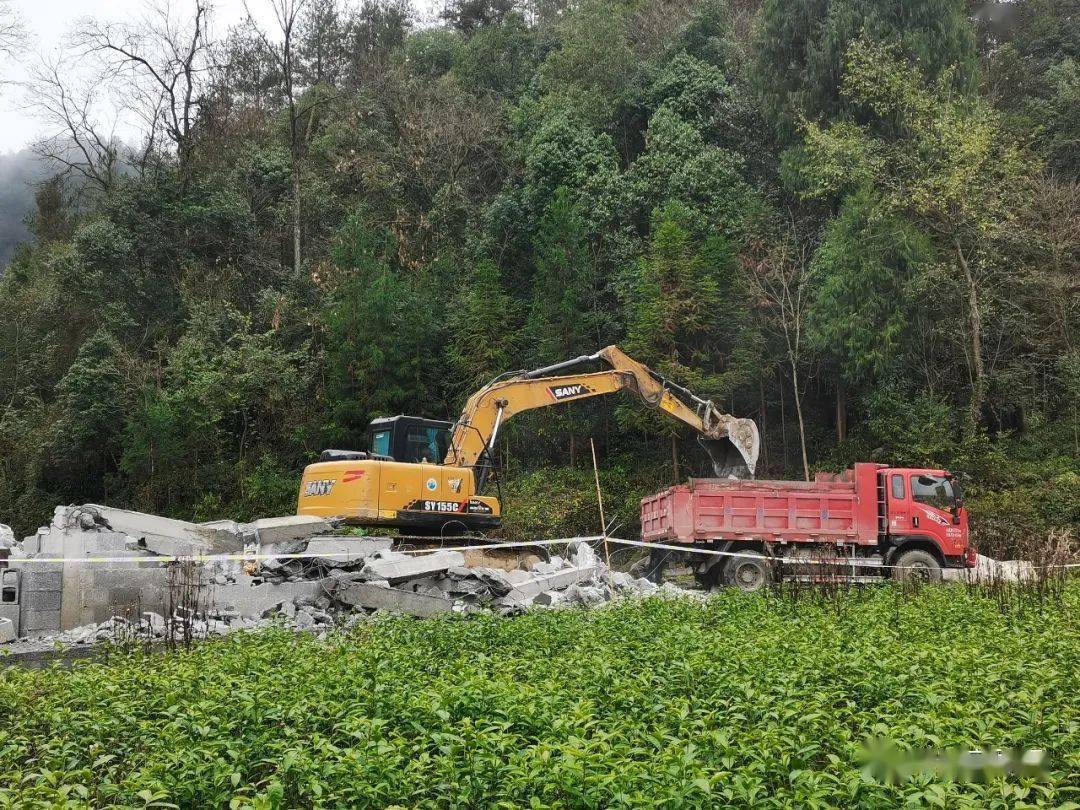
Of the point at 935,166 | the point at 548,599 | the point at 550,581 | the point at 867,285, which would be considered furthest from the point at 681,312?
the point at 548,599

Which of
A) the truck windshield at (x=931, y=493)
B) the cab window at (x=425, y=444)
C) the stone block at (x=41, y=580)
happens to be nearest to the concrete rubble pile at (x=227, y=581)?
the stone block at (x=41, y=580)

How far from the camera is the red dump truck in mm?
18125

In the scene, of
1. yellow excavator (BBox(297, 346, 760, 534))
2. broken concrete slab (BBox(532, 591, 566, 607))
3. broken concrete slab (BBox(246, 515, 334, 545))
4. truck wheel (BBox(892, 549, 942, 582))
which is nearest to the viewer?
broken concrete slab (BBox(532, 591, 566, 607))

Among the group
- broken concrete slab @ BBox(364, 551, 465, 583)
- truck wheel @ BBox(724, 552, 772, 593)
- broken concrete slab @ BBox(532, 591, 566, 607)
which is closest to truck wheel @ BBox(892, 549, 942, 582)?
truck wheel @ BBox(724, 552, 772, 593)

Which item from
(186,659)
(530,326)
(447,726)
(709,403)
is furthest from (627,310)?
(447,726)

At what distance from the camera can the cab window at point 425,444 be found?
1953 cm

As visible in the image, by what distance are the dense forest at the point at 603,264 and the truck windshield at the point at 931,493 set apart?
2.81 metres

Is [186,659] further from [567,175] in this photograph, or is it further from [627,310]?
[567,175]

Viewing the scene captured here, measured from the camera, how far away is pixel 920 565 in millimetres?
18078

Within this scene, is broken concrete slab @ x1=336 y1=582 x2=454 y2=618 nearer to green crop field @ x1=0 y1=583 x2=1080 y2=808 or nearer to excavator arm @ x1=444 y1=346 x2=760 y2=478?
green crop field @ x1=0 y1=583 x2=1080 y2=808

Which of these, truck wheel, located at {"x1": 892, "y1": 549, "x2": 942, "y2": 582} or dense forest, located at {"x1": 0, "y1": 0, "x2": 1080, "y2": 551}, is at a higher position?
dense forest, located at {"x1": 0, "y1": 0, "x2": 1080, "y2": 551}

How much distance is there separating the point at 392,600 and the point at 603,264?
61.2 feet

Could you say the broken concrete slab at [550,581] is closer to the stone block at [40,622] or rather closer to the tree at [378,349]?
the stone block at [40,622]

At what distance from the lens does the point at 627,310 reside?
28953mm
